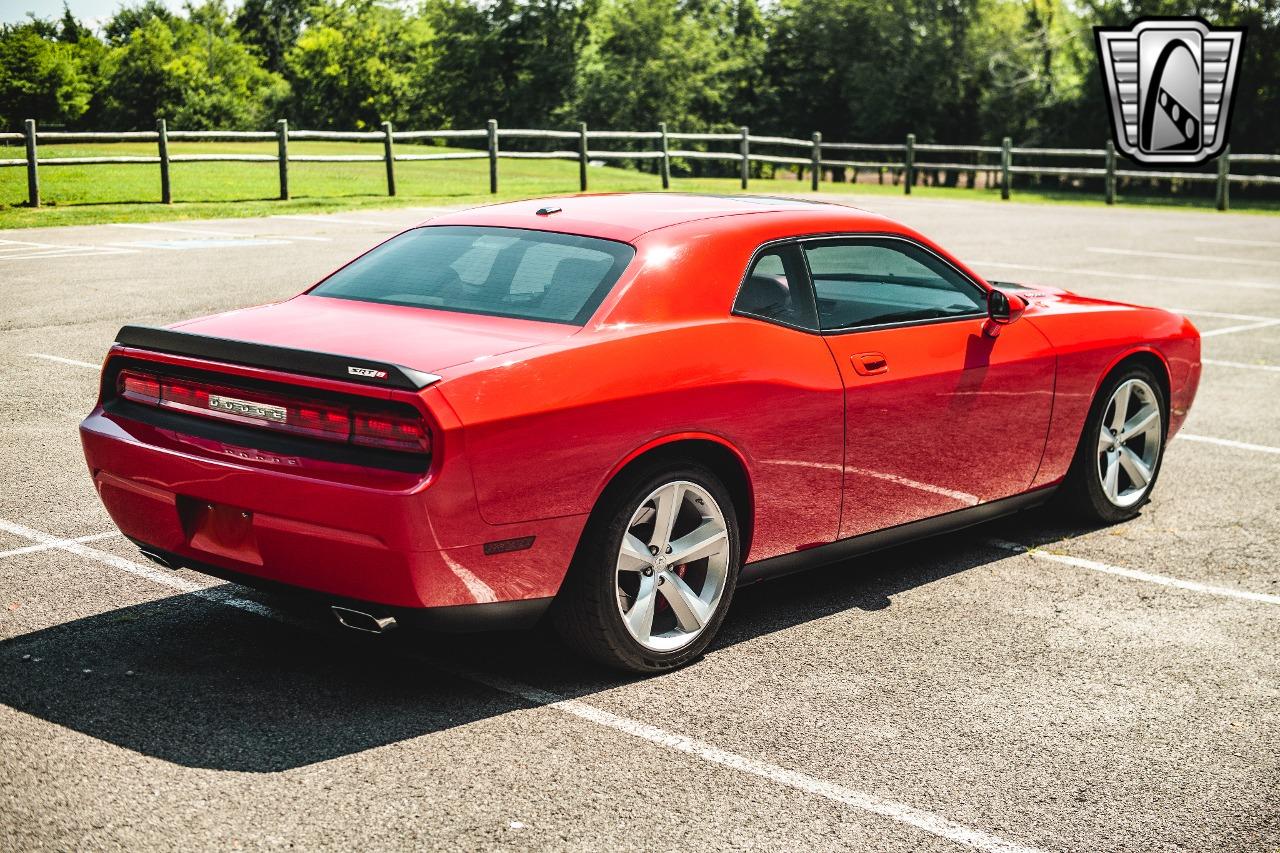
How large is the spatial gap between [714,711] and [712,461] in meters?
0.87

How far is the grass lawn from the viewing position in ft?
73.5

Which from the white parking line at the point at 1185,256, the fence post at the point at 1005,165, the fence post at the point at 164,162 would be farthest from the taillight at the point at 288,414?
the fence post at the point at 1005,165

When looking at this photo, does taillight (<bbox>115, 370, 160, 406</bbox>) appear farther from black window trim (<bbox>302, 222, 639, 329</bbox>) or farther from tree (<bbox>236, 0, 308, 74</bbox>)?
tree (<bbox>236, 0, 308, 74</bbox>)

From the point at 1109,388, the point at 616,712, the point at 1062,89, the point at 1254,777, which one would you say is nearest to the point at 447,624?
the point at 616,712

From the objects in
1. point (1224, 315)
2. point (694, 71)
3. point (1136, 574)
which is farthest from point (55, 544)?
point (694, 71)

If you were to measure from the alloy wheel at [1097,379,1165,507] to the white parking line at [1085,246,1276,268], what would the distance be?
579 inches

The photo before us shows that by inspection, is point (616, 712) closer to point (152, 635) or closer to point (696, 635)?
point (696, 635)

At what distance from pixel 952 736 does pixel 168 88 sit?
8216cm

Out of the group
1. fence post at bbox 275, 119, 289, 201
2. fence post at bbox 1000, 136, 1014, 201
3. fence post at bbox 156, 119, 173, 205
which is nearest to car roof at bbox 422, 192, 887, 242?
fence post at bbox 156, 119, 173, 205

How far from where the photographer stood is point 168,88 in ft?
263

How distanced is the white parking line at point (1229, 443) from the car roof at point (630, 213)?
3963mm

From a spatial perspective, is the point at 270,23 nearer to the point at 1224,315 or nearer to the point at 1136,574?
the point at 1224,315

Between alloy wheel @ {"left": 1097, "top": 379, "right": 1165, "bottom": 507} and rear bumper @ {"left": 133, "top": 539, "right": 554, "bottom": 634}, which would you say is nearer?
rear bumper @ {"left": 133, "top": 539, "right": 554, "bottom": 634}

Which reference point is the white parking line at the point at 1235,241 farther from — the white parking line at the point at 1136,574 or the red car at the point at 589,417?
the red car at the point at 589,417
